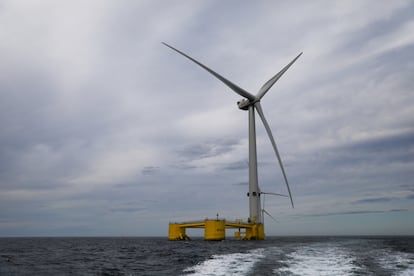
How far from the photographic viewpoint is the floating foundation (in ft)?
332

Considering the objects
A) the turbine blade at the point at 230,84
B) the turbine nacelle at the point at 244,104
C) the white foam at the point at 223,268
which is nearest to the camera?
the white foam at the point at 223,268

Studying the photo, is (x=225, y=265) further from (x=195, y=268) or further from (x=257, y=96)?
(x=257, y=96)

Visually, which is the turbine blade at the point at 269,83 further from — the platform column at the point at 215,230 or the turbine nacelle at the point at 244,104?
the platform column at the point at 215,230

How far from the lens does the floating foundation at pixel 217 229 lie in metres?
101

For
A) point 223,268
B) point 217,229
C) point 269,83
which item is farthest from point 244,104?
point 223,268

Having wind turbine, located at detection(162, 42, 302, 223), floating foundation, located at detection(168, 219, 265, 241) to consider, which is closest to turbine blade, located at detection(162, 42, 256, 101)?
wind turbine, located at detection(162, 42, 302, 223)

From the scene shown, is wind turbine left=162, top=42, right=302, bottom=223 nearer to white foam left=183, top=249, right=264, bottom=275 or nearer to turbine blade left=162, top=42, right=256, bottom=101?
turbine blade left=162, top=42, right=256, bottom=101

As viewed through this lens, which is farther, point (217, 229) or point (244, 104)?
point (244, 104)

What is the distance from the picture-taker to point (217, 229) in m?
101

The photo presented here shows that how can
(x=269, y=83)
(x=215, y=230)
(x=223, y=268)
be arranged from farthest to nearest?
(x=269, y=83) → (x=215, y=230) → (x=223, y=268)

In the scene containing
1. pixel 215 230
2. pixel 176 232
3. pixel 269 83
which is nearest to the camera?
pixel 215 230

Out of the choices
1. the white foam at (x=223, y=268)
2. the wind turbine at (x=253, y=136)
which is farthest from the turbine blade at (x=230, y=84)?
the white foam at (x=223, y=268)

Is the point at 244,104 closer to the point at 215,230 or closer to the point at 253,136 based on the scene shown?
the point at 253,136

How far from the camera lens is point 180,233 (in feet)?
384
